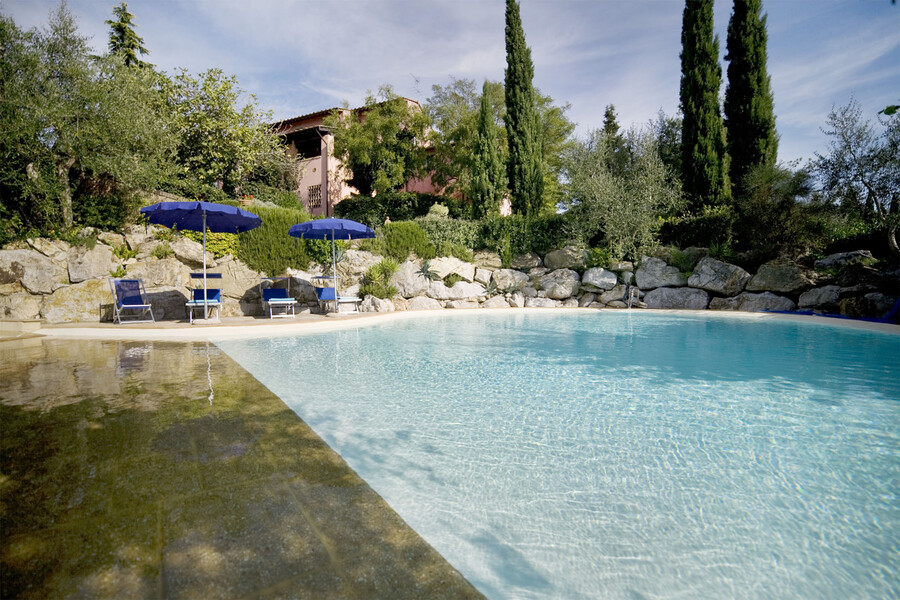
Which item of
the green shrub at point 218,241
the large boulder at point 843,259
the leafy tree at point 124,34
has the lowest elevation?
the large boulder at point 843,259

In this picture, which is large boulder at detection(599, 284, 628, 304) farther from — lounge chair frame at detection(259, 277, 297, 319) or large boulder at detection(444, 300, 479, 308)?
lounge chair frame at detection(259, 277, 297, 319)

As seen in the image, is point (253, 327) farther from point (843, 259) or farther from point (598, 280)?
point (843, 259)

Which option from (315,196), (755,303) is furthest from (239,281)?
(755,303)

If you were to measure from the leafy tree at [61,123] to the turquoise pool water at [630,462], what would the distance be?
890 centimetres

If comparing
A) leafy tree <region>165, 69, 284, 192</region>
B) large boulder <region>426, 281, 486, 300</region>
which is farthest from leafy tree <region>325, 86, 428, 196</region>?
large boulder <region>426, 281, 486, 300</region>

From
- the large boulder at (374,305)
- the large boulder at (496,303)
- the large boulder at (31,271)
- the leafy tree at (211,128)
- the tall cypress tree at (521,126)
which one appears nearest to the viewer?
the large boulder at (31,271)

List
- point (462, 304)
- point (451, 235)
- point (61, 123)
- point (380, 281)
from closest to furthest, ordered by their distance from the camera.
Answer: point (61, 123) → point (380, 281) → point (462, 304) → point (451, 235)

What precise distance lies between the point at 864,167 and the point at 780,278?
3558 mm

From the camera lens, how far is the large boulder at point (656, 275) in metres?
15.3

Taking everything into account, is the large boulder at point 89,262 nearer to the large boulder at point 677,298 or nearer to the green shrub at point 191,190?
the green shrub at point 191,190

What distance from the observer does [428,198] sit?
2291 centimetres

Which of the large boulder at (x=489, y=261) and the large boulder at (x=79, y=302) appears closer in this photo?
the large boulder at (x=79, y=302)

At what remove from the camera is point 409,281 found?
15984mm

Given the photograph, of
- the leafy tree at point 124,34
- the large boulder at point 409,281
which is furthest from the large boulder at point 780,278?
the leafy tree at point 124,34
